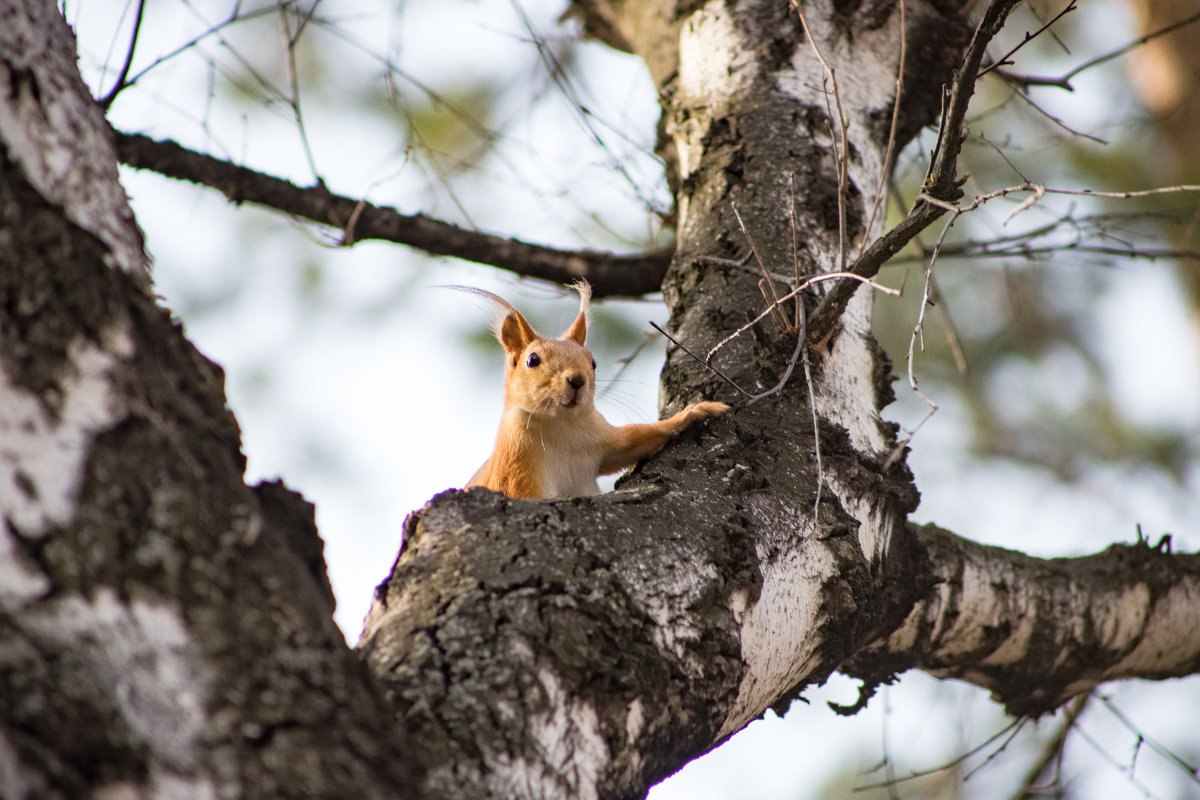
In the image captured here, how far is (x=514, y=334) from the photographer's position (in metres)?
3.35

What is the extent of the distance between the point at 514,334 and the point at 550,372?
32 cm

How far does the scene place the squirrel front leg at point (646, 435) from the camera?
2.08 metres

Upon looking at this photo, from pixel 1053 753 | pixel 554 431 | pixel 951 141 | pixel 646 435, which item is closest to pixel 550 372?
pixel 554 431

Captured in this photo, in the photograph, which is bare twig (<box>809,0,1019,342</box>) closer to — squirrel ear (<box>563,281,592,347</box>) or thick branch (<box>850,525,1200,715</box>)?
thick branch (<box>850,525,1200,715</box>)

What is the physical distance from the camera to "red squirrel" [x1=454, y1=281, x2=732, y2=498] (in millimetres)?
3019

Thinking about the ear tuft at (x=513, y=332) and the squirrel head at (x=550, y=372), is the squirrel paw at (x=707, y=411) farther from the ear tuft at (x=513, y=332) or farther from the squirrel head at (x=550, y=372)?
the ear tuft at (x=513, y=332)

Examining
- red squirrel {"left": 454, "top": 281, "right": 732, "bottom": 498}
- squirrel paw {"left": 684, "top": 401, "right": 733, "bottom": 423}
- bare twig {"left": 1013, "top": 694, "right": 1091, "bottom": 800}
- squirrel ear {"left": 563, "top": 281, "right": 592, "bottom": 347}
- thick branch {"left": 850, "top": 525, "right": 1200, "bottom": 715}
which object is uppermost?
squirrel ear {"left": 563, "top": 281, "right": 592, "bottom": 347}

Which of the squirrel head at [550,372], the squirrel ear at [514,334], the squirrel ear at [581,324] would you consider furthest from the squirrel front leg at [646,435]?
the squirrel ear at [514,334]

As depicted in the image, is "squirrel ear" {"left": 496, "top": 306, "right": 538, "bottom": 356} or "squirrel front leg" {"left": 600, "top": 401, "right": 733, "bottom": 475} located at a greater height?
"squirrel ear" {"left": 496, "top": 306, "right": 538, "bottom": 356}

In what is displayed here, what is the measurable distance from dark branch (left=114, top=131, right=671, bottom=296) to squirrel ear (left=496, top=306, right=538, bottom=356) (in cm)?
35

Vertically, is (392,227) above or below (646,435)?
above

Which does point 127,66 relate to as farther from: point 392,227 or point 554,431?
point 554,431

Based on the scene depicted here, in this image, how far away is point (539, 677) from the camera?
1.28 meters

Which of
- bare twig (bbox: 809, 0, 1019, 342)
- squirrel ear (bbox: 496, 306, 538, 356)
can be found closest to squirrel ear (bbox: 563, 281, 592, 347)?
squirrel ear (bbox: 496, 306, 538, 356)
